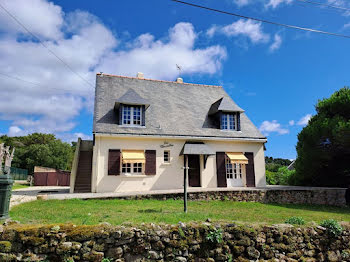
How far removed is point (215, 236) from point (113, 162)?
10853 millimetres

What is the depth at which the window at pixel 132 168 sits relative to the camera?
55.5 ft

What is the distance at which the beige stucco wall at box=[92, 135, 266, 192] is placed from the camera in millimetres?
16141

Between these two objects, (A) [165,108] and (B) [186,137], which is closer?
(B) [186,137]

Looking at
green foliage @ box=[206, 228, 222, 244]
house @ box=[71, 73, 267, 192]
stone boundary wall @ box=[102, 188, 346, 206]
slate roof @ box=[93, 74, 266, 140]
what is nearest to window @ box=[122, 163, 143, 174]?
house @ box=[71, 73, 267, 192]

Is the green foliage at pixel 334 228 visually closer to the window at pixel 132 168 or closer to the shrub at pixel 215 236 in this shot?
the shrub at pixel 215 236

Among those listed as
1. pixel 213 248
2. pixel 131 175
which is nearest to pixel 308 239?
pixel 213 248

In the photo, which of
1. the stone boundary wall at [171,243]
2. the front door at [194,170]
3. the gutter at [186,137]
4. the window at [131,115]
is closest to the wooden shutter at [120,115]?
the window at [131,115]

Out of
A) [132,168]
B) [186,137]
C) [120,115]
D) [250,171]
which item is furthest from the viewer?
[250,171]

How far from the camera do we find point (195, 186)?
18.3 m

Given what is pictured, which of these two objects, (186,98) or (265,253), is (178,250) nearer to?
(265,253)

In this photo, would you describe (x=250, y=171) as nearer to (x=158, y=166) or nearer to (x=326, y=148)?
(x=326, y=148)

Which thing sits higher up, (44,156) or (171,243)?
(44,156)

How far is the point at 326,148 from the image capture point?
19.8m

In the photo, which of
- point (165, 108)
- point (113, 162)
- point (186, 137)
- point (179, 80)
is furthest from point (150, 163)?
point (179, 80)
